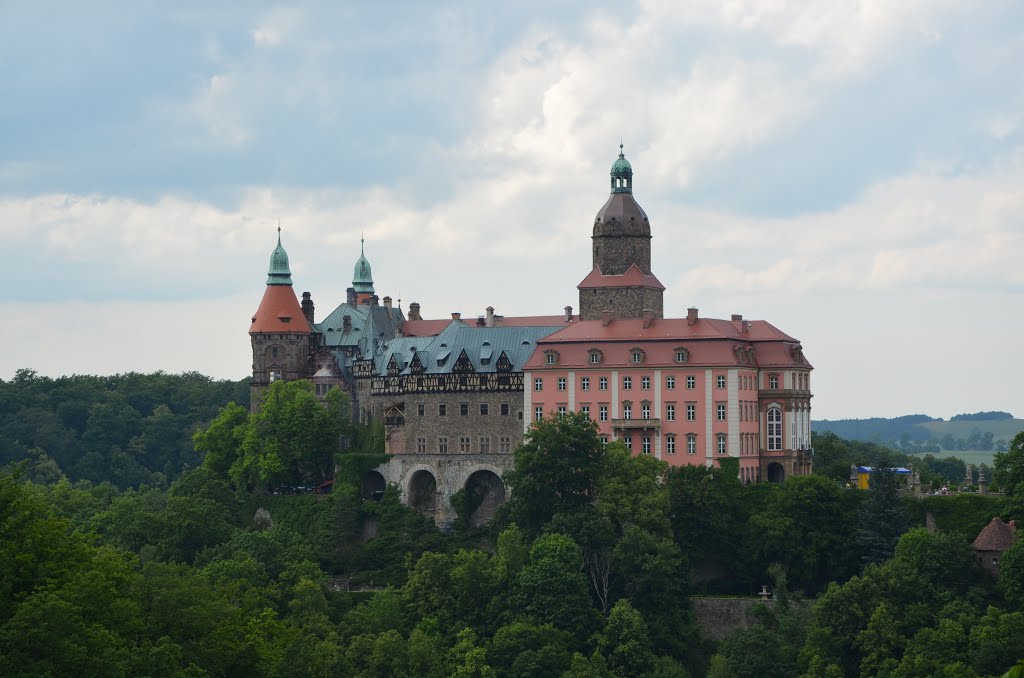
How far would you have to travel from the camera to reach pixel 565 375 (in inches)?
4033

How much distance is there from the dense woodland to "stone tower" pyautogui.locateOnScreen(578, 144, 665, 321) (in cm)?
1079

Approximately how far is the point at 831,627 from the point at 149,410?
4104 inches

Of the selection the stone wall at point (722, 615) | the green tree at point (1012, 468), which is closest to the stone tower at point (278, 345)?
the stone wall at point (722, 615)

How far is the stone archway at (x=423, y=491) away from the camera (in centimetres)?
10525

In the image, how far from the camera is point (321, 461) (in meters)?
108

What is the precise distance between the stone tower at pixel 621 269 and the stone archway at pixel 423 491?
12014 millimetres

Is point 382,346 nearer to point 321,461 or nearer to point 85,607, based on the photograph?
point 321,461

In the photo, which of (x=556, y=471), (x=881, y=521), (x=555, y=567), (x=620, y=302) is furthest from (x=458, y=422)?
(x=881, y=521)

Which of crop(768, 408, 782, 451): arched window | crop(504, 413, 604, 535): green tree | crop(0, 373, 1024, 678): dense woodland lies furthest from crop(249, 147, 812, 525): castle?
crop(504, 413, 604, 535): green tree

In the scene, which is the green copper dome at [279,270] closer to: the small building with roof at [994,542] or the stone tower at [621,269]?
the stone tower at [621,269]

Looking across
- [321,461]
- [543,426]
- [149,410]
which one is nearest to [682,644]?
[543,426]

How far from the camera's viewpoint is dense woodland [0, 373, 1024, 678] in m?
80.7

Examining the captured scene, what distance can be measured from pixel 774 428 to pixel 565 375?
1112cm

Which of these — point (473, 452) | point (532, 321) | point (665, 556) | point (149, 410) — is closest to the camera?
point (665, 556)
